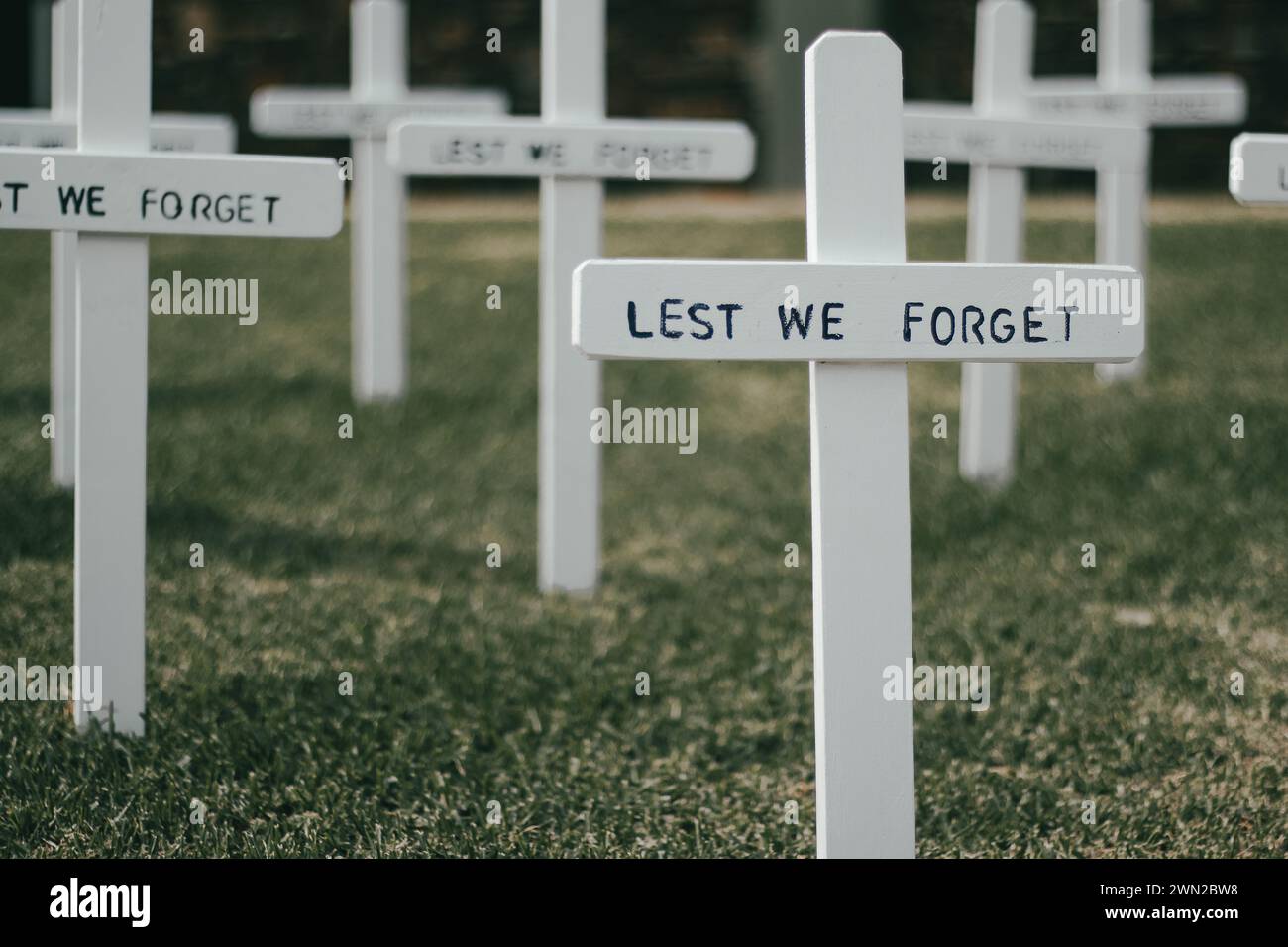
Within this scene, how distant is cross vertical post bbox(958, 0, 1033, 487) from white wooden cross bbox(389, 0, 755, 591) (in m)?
1.55

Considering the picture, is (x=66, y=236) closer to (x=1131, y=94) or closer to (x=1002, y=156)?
(x=1002, y=156)

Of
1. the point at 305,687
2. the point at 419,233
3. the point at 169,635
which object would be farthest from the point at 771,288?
the point at 419,233

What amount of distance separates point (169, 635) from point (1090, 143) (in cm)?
382

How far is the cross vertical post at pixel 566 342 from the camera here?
494 cm

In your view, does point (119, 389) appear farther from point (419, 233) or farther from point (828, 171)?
point (419, 233)

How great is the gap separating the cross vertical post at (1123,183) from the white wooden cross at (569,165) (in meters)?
2.91

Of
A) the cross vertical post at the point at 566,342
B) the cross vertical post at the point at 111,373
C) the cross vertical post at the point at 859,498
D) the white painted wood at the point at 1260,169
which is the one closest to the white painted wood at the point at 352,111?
the cross vertical post at the point at 566,342

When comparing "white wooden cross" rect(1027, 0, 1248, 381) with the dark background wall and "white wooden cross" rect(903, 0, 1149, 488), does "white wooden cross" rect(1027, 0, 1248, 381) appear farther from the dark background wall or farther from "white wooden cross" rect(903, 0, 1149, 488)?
the dark background wall

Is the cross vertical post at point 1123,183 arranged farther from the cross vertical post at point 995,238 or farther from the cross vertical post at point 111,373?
the cross vertical post at point 111,373

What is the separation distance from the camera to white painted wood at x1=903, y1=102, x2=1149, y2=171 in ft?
18.7

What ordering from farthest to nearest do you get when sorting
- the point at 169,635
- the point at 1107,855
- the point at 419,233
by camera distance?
the point at 419,233 < the point at 169,635 < the point at 1107,855

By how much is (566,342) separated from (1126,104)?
13.0 feet

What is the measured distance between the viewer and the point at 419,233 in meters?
11.1

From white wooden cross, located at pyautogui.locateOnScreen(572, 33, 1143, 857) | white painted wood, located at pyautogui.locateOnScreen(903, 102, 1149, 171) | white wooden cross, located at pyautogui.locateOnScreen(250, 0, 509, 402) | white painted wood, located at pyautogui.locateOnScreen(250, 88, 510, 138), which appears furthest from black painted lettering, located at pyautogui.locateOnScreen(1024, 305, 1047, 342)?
white painted wood, located at pyautogui.locateOnScreen(250, 88, 510, 138)
